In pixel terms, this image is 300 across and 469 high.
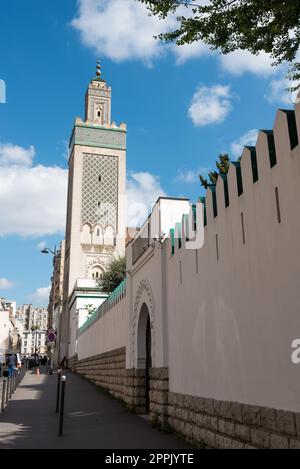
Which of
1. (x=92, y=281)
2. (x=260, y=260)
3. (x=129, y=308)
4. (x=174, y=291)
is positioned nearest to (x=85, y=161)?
(x=92, y=281)

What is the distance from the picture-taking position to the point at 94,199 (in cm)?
4459

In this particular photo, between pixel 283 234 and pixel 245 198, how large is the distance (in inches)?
39.8

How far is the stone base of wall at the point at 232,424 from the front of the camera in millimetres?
4070

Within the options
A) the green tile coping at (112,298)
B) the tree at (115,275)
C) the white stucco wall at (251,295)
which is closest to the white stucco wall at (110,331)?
the green tile coping at (112,298)

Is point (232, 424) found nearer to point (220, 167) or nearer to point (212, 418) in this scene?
point (212, 418)

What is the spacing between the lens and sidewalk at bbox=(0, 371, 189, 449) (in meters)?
6.48

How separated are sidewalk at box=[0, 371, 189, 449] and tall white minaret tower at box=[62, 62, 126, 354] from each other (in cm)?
2997

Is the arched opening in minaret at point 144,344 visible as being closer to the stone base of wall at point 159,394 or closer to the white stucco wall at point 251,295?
the stone base of wall at point 159,394

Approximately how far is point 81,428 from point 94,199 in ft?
123

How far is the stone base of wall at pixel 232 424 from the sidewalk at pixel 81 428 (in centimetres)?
34

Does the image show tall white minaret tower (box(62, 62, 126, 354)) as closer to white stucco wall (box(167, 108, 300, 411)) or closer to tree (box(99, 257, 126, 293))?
tree (box(99, 257, 126, 293))

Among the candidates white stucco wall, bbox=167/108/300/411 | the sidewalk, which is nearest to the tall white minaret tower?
the sidewalk

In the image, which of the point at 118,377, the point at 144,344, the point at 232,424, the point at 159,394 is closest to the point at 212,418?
the point at 232,424
